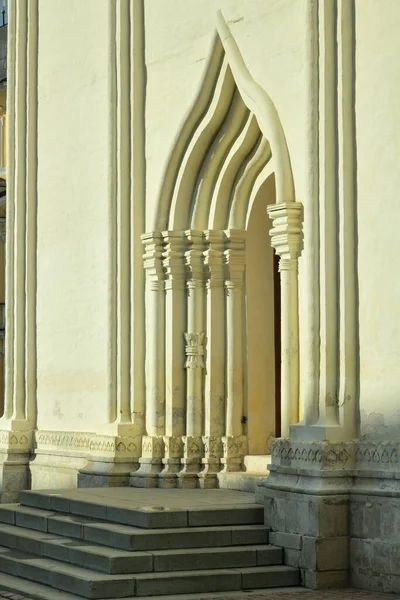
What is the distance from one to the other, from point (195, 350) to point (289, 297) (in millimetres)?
2395

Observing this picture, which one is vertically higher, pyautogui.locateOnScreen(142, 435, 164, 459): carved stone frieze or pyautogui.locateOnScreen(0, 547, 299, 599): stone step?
pyautogui.locateOnScreen(142, 435, 164, 459): carved stone frieze

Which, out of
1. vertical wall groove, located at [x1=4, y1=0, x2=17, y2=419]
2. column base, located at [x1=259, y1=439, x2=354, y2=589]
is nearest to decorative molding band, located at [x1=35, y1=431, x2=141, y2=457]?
vertical wall groove, located at [x1=4, y1=0, x2=17, y2=419]

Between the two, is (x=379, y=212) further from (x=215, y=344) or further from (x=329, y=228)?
(x=215, y=344)

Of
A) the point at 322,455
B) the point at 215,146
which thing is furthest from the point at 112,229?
the point at 322,455

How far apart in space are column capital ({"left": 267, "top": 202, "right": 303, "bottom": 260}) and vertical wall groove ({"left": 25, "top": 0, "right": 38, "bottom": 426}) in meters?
6.23

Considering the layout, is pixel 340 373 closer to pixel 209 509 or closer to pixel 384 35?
pixel 209 509

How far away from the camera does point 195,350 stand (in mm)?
15711

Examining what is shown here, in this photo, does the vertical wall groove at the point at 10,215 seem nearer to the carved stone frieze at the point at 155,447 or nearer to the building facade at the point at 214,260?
the building facade at the point at 214,260

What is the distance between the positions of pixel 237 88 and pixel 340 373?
3898mm

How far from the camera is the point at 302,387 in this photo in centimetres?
1347

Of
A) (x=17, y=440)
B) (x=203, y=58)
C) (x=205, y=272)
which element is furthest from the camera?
(x=17, y=440)

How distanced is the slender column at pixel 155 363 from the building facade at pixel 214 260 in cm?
3

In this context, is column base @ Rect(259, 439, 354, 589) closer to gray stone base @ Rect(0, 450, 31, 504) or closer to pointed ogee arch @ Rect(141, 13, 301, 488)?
pointed ogee arch @ Rect(141, 13, 301, 488)

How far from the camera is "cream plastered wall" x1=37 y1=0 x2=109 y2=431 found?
1727cm
